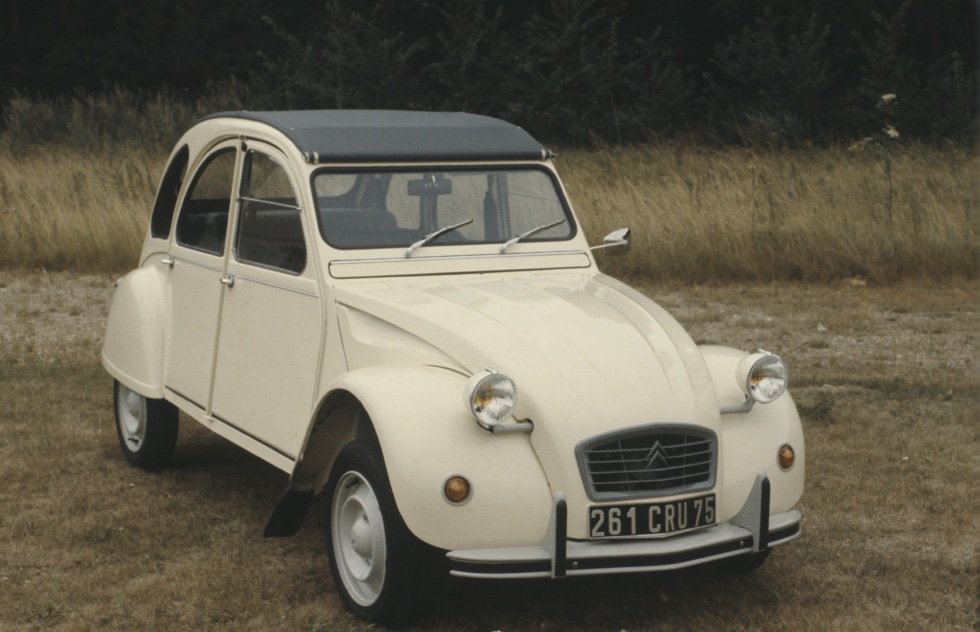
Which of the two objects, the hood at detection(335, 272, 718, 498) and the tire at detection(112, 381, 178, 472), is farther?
the tire at detection(112, 381, 178, 472)

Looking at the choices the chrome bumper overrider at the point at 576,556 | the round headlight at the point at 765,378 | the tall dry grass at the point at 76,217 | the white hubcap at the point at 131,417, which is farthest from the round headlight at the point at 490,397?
the tall dry grass at the point at 76,217

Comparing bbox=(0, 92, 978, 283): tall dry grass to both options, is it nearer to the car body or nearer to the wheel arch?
the car body

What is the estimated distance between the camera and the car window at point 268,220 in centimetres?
531

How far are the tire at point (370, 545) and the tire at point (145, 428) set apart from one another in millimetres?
2193

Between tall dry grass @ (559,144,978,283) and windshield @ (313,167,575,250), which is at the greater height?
windshield @ (313,167,575,250)

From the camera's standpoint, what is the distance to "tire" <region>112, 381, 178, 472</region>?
6.48m

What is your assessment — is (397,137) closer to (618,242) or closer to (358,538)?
(618,242)

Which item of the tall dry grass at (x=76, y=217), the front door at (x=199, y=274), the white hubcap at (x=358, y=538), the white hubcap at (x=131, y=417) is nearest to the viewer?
the white hubcap at (x=358, y=538)

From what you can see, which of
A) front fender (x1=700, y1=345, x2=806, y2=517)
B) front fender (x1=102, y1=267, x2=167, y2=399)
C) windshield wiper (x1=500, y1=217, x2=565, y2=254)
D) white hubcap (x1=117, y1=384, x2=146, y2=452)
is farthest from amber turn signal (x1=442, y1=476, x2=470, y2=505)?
white hubcap (x1=117, y1=384, x2=146, y2=452)

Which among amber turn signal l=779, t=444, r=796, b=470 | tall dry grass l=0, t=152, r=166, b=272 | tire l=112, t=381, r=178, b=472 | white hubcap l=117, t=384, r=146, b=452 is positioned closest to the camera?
amber turn signal l=779, t=444, r=796, b=470

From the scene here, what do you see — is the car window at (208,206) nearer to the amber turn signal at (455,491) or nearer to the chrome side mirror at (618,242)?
the chrome side mirror at (618,242)

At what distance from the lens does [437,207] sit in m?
5.45

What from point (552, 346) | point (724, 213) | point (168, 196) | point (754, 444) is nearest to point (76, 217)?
point (724, 213)

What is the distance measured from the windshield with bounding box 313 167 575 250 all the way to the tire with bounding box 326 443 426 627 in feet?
3.78
